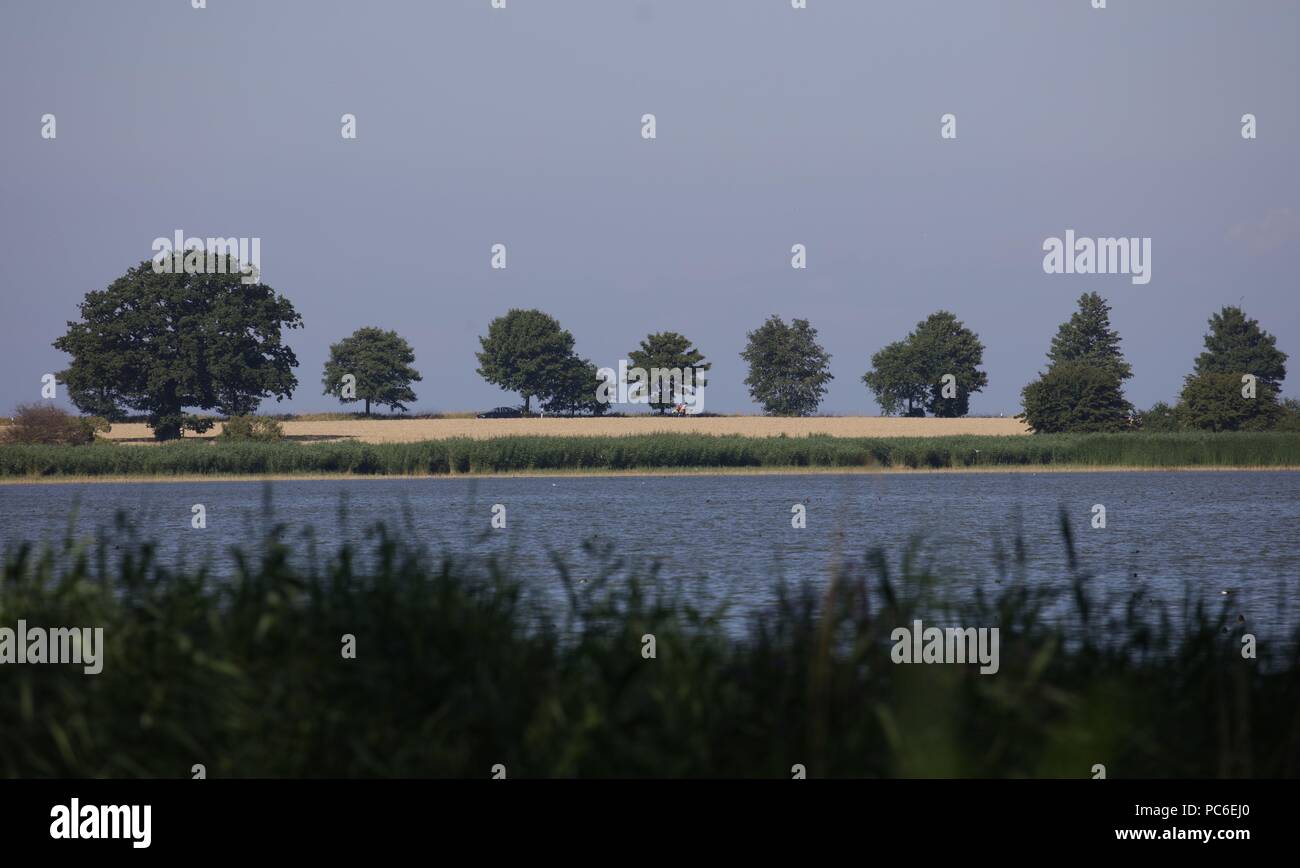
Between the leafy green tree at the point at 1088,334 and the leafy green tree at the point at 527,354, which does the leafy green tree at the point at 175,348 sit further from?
the leafy green tree at the point at 1088,334

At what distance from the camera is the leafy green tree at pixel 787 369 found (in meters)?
149

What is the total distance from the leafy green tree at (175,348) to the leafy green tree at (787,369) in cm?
5963

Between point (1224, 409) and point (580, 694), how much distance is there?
104655 mm

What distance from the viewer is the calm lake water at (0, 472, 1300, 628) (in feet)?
99.9

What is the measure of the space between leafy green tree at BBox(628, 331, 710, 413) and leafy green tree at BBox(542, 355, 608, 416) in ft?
19.1

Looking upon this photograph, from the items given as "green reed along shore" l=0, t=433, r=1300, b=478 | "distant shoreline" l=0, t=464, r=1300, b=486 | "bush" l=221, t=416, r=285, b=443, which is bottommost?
"distant shoreline" l=0, t=464, r=1300, b=486

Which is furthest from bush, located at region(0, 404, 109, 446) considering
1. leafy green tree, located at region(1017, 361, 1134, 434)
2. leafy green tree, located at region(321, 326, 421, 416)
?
leafy green tree, located at region(1017, 361, 1134, 434)

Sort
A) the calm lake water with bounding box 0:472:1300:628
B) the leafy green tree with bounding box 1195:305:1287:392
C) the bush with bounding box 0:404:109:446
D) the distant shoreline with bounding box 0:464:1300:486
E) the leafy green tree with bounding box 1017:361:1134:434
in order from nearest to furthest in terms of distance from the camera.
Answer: the calm lake water with bounding box 0:472:1300:628
the distant shoreline with bounding box 0:464:1300:486
the bush with bounding box 0:404:109:446
the leafy green tree with bounding box 1017:361:1134:434
the leafy green tree with bounding box 1195:305:1287:392

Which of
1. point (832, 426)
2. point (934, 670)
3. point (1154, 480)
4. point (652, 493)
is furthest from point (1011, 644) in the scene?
point (832, 426)

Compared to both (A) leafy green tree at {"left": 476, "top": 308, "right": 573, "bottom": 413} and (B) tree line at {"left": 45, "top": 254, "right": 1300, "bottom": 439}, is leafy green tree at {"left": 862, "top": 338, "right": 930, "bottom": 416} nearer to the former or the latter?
(B) tree line at {"left": 45, "top": 254, "right": 1300, "bottom": 439}

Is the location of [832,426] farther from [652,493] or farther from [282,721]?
[282,721]

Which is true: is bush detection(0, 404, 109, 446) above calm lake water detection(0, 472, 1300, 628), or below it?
above

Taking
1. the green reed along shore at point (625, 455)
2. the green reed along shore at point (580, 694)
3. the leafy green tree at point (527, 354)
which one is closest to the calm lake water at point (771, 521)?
the green reed along shore at point (580, 694)

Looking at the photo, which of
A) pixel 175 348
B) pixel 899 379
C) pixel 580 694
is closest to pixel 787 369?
pixel 899 379
